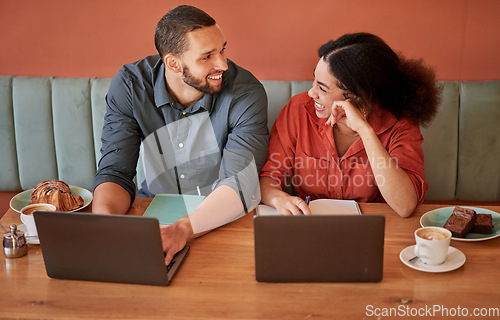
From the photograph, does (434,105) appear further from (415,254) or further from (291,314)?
(291,314)

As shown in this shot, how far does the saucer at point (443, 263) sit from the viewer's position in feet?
3.65

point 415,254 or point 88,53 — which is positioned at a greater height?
point 88,53

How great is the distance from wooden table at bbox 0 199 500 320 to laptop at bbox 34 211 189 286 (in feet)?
0.08

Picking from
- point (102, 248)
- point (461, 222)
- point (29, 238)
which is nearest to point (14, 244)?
point (29, 238)

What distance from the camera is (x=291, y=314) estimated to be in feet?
3.20

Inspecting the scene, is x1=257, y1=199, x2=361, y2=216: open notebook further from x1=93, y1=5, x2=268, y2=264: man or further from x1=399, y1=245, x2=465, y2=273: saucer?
x1=399, y1=245, x2=465, y2=273: saucer

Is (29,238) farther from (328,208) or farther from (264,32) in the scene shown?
(264,32)

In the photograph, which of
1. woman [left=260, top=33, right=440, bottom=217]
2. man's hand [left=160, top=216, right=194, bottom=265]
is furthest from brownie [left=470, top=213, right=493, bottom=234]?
man's hand [left=160, top=216, right=194, bottom=265]

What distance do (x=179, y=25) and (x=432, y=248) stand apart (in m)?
1.03

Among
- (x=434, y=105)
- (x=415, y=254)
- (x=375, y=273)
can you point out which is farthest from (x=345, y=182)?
(x=375, y=273)

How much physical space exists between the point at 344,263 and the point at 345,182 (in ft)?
2.16

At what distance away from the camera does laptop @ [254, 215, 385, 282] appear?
3.34ft

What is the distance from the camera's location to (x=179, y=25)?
163 cm

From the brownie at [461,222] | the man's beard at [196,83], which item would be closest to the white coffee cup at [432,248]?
the brownie at [461,222]
